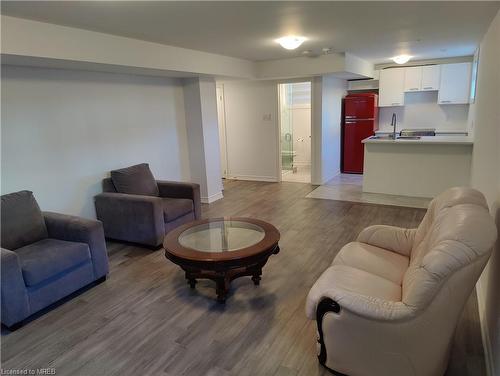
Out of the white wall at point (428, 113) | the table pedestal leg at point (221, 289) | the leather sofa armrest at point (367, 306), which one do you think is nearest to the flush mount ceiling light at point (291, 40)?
the table pedestal leg at point (221, 289)

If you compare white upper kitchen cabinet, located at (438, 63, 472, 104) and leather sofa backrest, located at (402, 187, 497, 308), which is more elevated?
white upper kitchen cabinet, located at (438, 63, 472, 104)

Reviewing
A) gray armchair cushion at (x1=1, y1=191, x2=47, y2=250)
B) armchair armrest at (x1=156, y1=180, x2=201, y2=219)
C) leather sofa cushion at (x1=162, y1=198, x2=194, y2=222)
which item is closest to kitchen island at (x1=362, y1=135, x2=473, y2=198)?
armchair armrest at (x1=156, y1=180, x2=201, y2=219)

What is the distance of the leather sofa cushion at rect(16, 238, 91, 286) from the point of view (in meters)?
2.51

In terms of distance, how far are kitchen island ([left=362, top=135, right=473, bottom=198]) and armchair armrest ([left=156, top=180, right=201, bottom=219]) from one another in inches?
116

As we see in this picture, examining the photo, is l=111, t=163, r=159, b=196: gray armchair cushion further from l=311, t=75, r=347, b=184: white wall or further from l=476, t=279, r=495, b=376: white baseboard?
l=476, t=279, r=495, b=376: white baseboard

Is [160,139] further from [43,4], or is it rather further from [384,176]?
[384,176]

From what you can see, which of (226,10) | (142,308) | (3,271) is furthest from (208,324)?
(226,10)

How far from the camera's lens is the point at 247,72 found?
5766 mm

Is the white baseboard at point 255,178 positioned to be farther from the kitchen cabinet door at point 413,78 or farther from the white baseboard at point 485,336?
the white baseboard at point 485,336

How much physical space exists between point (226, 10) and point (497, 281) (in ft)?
8.55

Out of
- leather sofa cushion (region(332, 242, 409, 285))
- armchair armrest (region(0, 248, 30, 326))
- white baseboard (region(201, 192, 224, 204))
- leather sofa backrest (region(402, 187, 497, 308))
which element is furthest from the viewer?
white baseboard (region(201, 192, 224, 204))

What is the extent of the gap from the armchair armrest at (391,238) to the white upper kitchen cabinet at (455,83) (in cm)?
520

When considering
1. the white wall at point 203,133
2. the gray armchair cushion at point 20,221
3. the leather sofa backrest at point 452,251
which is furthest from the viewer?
the white wall at point 203,133

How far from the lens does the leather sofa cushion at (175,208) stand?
391cm
